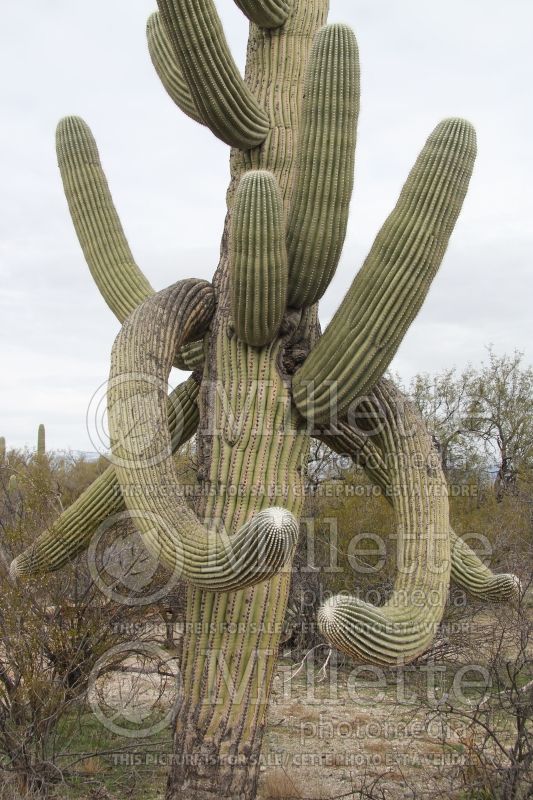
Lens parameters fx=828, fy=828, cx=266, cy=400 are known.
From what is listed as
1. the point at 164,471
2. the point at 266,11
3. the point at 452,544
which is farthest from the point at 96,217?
the point at 452,544

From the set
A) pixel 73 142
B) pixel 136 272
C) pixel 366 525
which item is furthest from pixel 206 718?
pixel 366 525

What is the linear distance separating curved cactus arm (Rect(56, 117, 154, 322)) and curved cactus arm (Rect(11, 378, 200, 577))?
0.61 meters

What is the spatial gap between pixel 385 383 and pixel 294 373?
0.57 m

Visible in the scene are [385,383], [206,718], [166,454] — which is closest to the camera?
[166,454]

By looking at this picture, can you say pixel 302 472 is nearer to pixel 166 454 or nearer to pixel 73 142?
pixel 166 454

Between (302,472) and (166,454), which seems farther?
(302,472)

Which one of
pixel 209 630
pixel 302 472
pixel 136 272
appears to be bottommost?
pixel 209 630

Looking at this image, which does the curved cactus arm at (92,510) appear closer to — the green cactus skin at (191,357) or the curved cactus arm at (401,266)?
the green cactus skin at (191,357)

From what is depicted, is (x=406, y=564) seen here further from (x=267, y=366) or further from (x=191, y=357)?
(x=191, y=357)

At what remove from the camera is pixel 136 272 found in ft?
15.7

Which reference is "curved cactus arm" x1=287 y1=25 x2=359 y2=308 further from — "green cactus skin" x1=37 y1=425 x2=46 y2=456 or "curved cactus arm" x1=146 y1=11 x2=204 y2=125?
"green cactus skin" x1=37 y1=425 x2=46 y2=456

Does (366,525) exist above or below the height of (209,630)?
above

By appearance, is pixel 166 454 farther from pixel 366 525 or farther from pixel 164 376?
pixel 366 525

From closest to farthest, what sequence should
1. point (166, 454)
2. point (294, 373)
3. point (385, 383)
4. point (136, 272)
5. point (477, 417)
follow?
point (166, 454) → point (294, 373) → point (385, 383) → point (136, 272) → point (477, 417)
